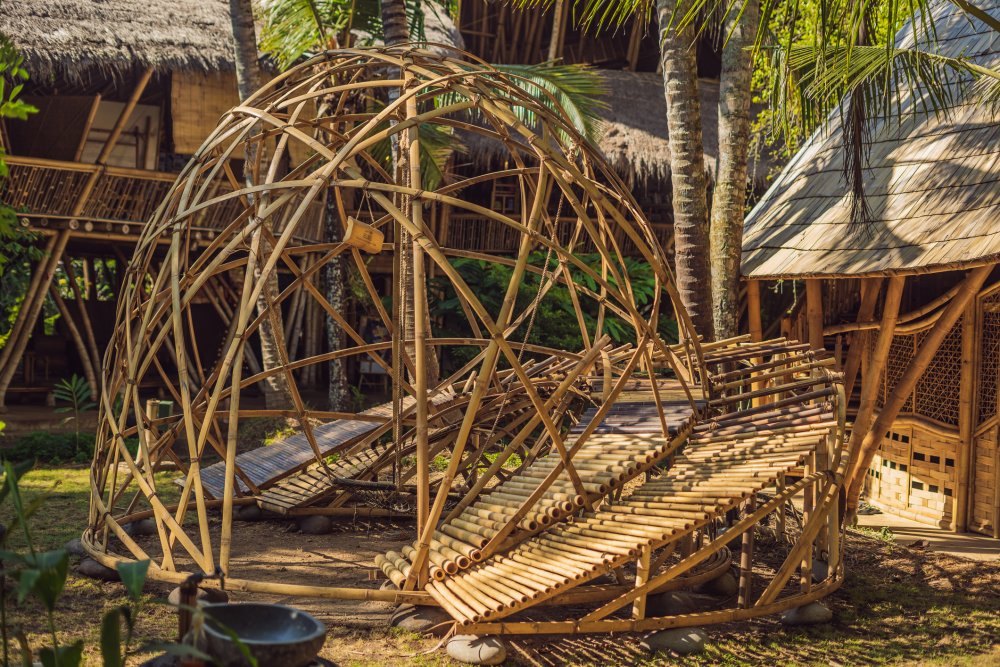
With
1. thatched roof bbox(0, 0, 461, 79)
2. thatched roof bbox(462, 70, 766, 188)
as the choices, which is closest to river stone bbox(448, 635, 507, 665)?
thatched roof bbox(0, 0, 461, 79)

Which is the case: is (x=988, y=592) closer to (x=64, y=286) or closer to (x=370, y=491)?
(x=370, y=491)

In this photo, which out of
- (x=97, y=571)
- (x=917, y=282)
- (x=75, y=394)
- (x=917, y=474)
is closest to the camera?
(x=97, y=571)

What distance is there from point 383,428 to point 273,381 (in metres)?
3.83

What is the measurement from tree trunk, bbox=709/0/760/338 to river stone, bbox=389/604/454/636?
4.13 m

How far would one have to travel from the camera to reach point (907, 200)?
742 centimetres

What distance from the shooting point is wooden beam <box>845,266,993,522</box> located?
6.89m

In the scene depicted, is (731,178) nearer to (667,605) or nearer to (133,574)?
(667,605)

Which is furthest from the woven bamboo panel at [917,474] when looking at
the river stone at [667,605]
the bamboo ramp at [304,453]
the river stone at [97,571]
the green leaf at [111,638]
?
the green leaf at [111,638]

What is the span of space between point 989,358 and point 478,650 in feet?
16.5

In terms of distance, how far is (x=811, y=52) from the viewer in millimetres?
6547

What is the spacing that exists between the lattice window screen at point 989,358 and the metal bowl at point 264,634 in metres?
6.15

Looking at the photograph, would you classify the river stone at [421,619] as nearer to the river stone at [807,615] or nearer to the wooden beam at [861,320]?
the river stone at [807,615]

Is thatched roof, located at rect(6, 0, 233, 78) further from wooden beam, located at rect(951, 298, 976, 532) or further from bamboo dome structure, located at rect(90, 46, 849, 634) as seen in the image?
wooden beam, located at rect(951, 298, 976, 532)

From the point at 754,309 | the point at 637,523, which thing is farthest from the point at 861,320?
the point at 637,523
